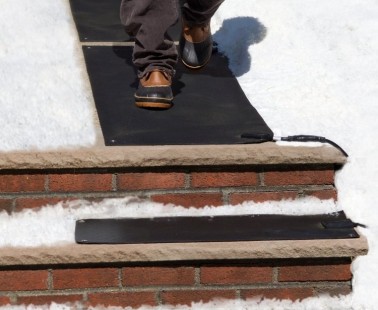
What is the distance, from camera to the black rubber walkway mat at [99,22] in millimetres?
4238

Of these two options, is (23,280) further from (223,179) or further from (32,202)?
(223,179)

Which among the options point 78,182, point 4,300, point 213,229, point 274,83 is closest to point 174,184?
point 213,229

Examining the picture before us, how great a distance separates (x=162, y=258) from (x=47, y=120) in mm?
694

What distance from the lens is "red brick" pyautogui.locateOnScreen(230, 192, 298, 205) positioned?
3.26m

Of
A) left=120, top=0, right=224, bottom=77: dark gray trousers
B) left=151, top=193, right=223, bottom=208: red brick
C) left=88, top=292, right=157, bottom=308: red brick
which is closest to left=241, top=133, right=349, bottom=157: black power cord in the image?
left=151, top=193, right=223, bottom=208: red brick

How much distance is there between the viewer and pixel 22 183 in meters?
3.16

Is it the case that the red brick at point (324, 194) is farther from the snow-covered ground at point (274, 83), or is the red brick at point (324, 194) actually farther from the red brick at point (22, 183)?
the red brick at point (22, 183)

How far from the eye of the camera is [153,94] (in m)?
3.50

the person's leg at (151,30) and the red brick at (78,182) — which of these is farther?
the person's leg at (151,30)

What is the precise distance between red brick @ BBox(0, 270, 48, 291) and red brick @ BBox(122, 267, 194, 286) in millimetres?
268

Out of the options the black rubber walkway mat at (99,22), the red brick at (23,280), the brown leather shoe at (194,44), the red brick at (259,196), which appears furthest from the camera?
the black rubber walkway mat at (99,22)

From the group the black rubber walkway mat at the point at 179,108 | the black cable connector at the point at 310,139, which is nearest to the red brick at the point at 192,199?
the black rubber walkway mat at the point at 179,108

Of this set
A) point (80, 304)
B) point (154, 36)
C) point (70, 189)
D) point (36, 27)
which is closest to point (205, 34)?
point (154, 36)

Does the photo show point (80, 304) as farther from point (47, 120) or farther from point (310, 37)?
point (310, 37)
